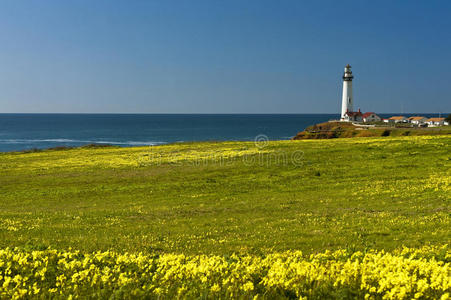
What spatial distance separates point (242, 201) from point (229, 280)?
18.0m

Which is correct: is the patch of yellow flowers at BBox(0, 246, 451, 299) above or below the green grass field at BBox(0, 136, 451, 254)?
above

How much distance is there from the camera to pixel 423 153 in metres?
40.3

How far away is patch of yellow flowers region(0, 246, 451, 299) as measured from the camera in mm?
7219

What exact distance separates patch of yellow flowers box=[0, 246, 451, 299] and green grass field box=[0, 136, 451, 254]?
3028mm

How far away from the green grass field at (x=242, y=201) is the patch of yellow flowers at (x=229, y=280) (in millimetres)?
3028

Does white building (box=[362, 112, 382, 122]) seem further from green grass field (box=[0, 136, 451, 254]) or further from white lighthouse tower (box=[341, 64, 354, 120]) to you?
green grass field (box=[0, 136, 451, 254])

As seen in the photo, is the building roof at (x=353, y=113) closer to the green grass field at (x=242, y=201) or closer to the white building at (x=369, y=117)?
the white building at (x=369, y=117)

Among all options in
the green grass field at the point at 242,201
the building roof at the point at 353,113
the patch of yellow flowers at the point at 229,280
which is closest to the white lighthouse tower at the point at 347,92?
the building roof at the point at 353,113

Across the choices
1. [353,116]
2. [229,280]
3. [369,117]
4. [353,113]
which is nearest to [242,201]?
[229,280]

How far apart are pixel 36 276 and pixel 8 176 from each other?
4149 centimetres

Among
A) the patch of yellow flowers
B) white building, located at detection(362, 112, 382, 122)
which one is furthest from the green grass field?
white building, located at detection(362, 112, 382, 122)

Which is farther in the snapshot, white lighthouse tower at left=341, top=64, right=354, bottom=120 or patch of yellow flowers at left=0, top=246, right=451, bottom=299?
white lighthouse tower at left=341, top=64, right=354, bottom=120

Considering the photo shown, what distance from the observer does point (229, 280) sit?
791 centimetres

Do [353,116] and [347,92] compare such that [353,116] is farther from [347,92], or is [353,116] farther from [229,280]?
[229,280]
